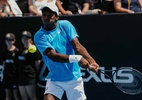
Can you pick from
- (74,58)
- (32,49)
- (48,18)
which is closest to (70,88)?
(74,58)

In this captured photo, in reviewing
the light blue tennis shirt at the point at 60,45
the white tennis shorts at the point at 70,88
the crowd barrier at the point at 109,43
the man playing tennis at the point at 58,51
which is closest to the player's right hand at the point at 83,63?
the man playing tennis at the point at 58,51

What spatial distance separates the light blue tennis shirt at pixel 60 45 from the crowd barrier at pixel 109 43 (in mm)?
2573

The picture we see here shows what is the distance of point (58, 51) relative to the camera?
571 cm

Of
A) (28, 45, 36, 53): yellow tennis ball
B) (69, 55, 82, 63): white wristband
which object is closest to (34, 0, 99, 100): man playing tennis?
(69, 55, 82, 63): white wristband

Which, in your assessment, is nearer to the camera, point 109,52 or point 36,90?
point 109,52

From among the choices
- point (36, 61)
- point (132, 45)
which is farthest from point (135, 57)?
point (36, 61)

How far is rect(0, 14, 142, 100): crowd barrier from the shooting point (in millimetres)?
8148

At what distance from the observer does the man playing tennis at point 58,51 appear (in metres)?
5.55

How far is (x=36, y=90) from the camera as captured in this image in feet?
29.5

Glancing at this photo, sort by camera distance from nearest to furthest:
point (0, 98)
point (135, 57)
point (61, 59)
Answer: point (61, 59) → point (135, 57) → point (0, 98)

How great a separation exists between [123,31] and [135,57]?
1.79 ft

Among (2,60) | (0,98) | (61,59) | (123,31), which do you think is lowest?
(0,98)

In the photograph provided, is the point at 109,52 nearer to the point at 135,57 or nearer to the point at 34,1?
the point at 135,57

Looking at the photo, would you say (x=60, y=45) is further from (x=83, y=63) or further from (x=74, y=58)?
(x=83, y=63)
